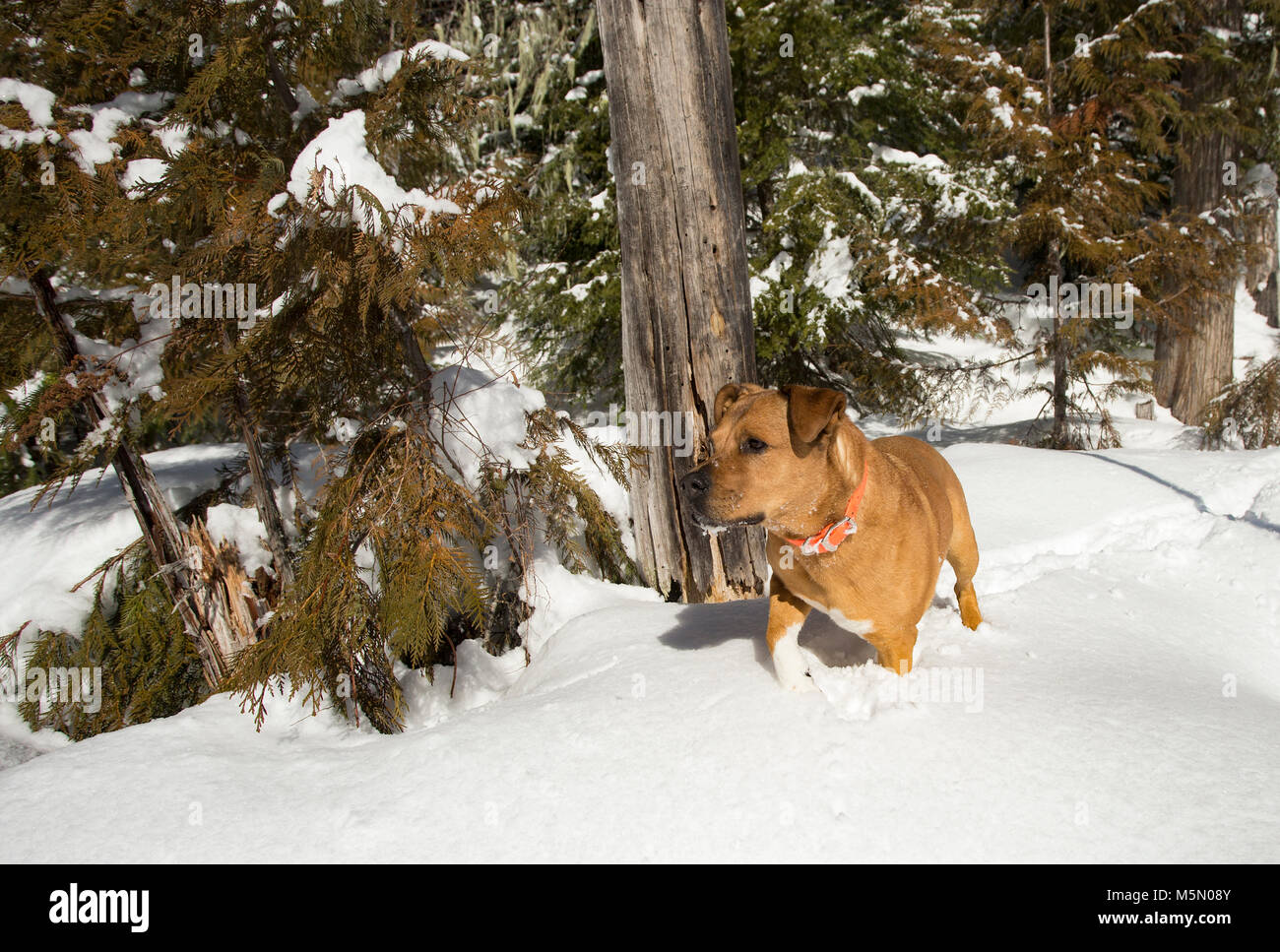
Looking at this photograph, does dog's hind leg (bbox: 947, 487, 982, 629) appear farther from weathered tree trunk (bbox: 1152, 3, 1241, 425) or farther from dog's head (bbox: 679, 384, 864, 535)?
weathered tree trunk (bbox: 1152, 3, 1241, 425)

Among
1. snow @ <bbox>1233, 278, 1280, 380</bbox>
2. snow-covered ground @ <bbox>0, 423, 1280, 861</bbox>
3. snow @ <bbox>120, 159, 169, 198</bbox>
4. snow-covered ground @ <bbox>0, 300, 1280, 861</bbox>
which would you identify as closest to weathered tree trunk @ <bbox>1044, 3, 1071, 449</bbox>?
snow-covered ground @ <bbox>0, 300, 1280, 861</bbox>

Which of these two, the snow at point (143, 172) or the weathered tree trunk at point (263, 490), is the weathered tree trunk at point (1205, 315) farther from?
the snow at point (143, 172)

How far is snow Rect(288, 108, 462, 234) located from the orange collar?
104 inches

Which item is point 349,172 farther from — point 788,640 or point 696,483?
point 788,640

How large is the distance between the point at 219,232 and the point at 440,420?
4.95 feet

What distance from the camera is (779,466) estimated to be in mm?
2820

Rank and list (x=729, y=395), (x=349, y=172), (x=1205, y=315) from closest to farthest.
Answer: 1. (x=729, y=395)
2. (x=349, y=172)
3. (x=1205, y=315)

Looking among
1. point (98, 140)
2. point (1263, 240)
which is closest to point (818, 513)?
point (98, 140)

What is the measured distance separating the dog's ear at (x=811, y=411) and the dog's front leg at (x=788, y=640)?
72 cm

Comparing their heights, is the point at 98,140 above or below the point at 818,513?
above

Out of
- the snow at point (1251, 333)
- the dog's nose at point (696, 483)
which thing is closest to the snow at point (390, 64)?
the dog's nose at point (696, 483)

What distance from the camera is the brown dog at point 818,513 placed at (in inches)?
110

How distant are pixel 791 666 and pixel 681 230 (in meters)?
2.71

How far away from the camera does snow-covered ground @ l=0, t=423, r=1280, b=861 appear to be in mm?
2232
